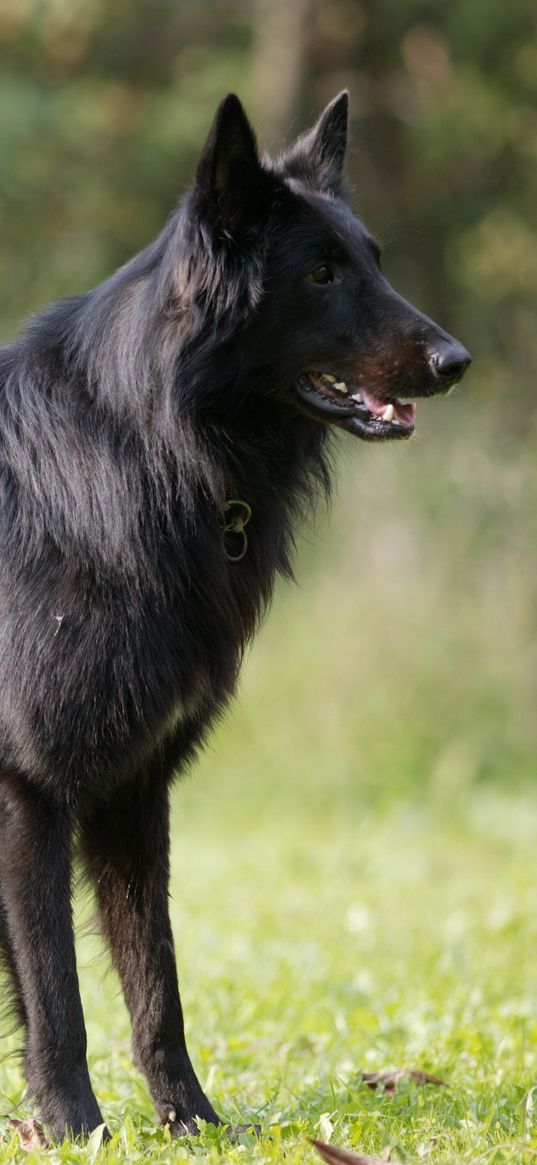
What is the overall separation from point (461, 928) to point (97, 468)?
4.11m

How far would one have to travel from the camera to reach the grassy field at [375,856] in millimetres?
3758

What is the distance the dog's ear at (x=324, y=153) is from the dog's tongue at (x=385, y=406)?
68 cm

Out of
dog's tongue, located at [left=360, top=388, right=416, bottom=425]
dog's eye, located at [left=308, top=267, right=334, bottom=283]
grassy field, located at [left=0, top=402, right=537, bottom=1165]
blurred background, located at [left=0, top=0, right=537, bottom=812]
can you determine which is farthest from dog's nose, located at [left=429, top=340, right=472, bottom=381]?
blurred background, located at [left=0, top=0, right=537, bottom=812]

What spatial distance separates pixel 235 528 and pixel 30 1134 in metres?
1.64

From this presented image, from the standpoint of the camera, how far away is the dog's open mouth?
3.72 metres

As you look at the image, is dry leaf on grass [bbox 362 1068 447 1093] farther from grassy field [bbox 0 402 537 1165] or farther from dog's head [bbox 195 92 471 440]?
dog's head [bbox 195 92 471 440]

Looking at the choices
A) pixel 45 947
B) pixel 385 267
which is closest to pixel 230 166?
pixel 45 947

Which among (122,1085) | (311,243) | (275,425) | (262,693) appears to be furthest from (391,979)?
(262,693)

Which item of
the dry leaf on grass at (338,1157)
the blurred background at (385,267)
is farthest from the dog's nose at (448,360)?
the blurred background at (385,267)

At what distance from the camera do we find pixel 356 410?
375 centimetres

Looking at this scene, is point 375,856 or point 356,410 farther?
point 375,856

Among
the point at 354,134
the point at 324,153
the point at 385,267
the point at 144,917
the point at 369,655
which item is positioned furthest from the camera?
the point at 385,267

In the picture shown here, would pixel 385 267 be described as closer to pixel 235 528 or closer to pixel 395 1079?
pixel 235 528

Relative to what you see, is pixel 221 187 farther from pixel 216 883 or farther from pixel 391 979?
pixel 216 883
